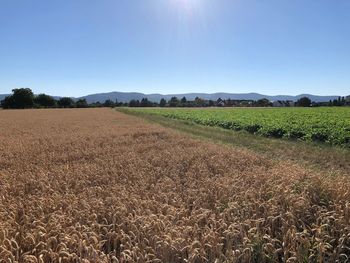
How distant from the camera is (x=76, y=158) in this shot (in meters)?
13.6

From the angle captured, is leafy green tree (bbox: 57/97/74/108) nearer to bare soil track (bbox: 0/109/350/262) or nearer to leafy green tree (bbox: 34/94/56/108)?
leafy green tree (bbox: 34/94/56/108)

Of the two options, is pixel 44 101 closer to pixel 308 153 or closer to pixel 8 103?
pixel 8 103

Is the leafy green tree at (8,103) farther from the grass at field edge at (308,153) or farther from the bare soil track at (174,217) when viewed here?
Result: the bare soil track at (174,217)

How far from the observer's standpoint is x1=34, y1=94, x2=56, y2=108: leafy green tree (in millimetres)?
127625

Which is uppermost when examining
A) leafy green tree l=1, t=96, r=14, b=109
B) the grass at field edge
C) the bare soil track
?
leafy green tree l=1, t=96, r=14, b=109

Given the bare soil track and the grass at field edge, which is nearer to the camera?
the bare soil track

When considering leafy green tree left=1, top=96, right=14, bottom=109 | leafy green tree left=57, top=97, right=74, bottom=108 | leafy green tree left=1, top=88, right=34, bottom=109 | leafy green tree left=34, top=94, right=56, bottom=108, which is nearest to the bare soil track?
leafy green tree left=1, top=88, right=34, bottom=109

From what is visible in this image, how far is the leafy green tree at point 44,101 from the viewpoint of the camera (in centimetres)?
12762

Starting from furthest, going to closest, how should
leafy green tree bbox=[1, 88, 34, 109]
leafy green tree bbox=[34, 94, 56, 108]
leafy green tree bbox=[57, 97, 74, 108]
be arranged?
leafy green tree bbox=[57, 97, 74, 108], leafy green tree bbox=[34, 94, 56, 108], leafy green tree bbox=[1, 88, 34, 109]

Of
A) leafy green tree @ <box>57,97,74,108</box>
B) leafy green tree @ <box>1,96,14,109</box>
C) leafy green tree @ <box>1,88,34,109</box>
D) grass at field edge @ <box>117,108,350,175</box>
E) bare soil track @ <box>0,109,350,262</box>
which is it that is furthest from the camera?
leafy green tree @ <box>57,97,74,108</box>

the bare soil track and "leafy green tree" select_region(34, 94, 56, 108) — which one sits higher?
"leafy green tree" select_region(34, 94, 56, 108)

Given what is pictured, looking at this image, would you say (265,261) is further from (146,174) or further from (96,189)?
(146,174)

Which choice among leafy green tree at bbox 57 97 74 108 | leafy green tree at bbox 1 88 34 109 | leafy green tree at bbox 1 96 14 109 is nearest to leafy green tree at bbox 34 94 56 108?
leafy green tree at bbox 57 97 74 108

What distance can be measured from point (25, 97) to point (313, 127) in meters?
115
